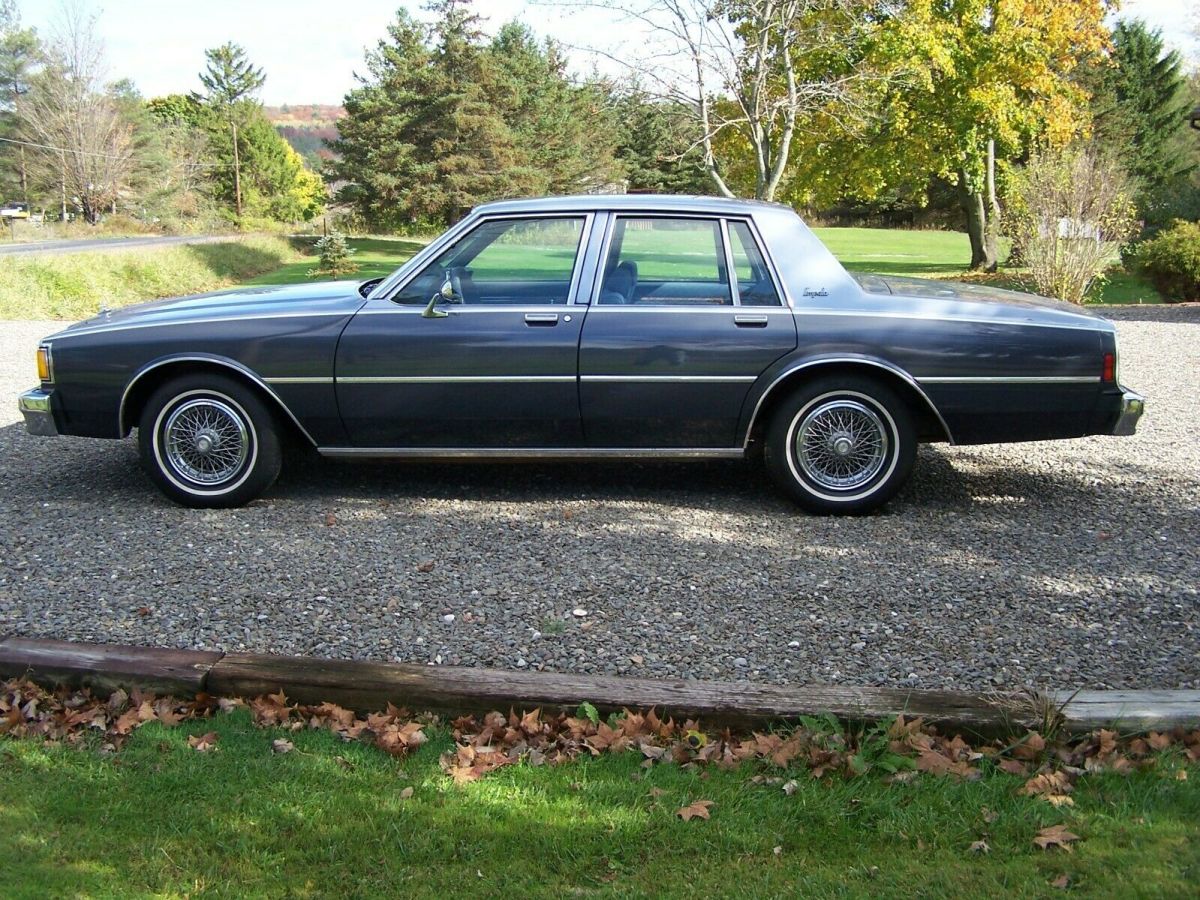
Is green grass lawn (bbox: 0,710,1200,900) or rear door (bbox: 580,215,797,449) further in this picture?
rear door (bbox: 580,215,797,449)

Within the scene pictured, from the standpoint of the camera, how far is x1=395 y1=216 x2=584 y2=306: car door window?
591 centimetres

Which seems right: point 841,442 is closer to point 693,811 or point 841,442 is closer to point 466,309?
point 466,309

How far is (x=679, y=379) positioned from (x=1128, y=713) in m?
2.87

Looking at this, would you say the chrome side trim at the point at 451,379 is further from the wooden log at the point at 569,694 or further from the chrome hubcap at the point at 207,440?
the wooden log at the point at 569,694

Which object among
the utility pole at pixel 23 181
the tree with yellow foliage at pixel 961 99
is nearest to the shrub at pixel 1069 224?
the tree with yellow foliage at pixel 961 99

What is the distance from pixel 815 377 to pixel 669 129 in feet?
37.4

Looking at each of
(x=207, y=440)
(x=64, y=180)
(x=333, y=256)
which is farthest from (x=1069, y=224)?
(x=64, y=180)

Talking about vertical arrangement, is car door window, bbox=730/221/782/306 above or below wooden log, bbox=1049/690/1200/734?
above

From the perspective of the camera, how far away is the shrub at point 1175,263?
1881cm

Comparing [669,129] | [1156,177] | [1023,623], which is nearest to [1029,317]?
[1023,623]

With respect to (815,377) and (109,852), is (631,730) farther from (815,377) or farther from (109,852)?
(815,377)

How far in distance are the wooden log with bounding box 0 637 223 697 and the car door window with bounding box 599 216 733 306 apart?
292cm

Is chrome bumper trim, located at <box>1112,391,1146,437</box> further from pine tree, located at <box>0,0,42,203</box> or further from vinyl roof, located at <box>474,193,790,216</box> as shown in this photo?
pine tree, located at <box>0,0,42,203</box>

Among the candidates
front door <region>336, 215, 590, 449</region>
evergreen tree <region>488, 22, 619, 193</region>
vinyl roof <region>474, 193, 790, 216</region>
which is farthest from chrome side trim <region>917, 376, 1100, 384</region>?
evergreen tree <region>488, 22, 619, 193</region>
